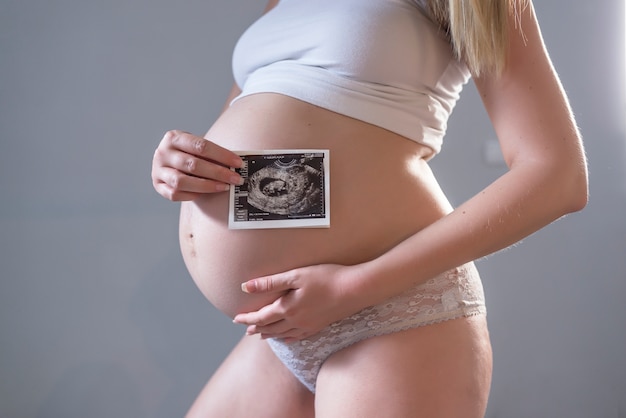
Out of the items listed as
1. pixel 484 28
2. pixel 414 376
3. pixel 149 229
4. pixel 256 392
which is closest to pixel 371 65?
pixel 484 28

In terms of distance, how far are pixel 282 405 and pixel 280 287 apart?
29 centimetres

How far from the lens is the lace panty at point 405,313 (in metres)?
0.82

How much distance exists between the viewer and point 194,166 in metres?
0.82

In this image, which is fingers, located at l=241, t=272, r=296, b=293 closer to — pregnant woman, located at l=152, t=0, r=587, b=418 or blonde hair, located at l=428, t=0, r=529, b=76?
pregnant woman, located at l=152, t=0, r=587, b=418

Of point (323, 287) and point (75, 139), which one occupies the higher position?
point (75, 139)

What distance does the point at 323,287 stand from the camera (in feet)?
2.58

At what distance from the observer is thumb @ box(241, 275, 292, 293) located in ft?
2.63

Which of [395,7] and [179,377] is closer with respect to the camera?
[395,7]

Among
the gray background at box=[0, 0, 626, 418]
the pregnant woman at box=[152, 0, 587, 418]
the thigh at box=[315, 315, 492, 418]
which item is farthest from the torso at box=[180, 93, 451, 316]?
the gray background at box=[0, 0, 626, 418]

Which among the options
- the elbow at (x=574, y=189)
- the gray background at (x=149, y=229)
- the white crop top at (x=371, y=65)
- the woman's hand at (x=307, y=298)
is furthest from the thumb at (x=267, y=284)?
the gray background at (x=149, y=229)

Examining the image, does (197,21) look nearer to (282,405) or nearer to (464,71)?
(464,71)

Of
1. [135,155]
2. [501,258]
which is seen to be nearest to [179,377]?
[135,155]

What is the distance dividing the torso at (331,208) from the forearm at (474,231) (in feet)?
0.16

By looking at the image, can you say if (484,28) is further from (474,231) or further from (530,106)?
(474,231)
